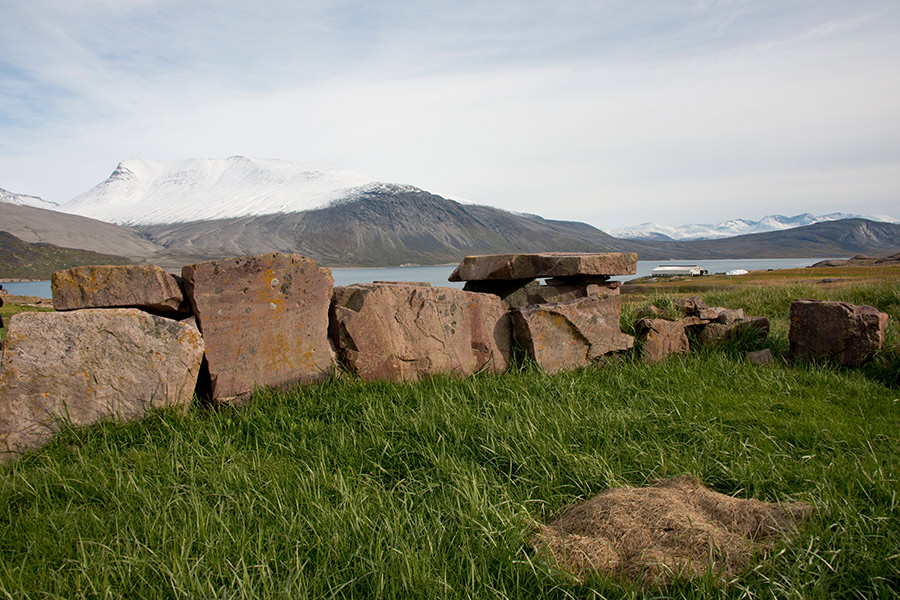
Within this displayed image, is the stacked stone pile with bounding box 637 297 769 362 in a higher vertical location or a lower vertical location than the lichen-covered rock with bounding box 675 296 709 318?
lower

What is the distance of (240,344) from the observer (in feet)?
18.7

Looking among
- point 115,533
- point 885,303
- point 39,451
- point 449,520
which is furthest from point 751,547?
point 885,303

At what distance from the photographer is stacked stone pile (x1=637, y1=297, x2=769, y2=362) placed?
7.50 m

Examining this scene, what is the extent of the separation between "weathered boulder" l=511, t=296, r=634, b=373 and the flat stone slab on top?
19.0 inches

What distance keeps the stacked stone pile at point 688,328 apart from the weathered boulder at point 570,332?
36 cm

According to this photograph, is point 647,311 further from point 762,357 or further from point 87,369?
point 87,369

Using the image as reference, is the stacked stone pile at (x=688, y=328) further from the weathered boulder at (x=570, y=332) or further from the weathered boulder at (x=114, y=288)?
the weathered boulder at (x=114, y=288)

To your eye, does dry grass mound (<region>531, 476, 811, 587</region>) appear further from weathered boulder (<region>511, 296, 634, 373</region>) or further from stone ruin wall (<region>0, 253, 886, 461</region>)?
weathered boulder (<region>511, 296, 634, 373</region>)

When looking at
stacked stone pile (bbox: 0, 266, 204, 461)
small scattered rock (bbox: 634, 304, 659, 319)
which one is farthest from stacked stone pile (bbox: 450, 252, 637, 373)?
stacked stone pile (bbox: 0, 266, 204, 461)

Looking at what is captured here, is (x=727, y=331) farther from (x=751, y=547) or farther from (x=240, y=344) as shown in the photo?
(x=240, y=344)

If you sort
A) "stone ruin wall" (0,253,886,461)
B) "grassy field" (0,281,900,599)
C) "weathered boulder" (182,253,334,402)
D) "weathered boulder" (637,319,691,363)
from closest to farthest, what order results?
"grassy field" (0,281,900,599) → "stone ruin wall" (0,253,886,461) → "weathered boulder" (182,253,334,402) → "weathered boulder" (637,319,691,363)

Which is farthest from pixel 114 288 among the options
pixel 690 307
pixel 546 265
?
pixel 690 307

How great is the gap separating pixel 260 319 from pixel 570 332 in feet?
12.9

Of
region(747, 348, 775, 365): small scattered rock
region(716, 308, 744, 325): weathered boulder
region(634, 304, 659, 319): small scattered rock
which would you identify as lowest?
region(747, 348, 775, 365): small scattered rock
